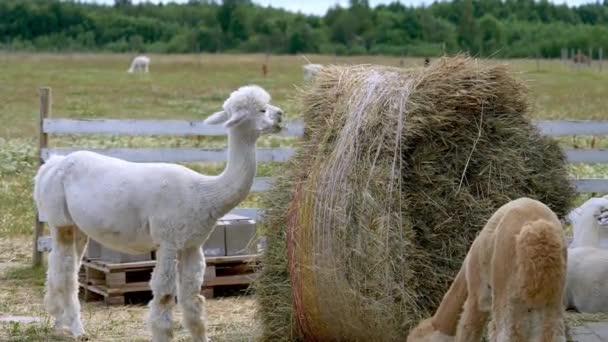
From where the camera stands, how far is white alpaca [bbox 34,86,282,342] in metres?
7.82

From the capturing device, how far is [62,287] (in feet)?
28.1

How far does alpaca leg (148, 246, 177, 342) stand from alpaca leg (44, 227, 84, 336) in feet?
3.33

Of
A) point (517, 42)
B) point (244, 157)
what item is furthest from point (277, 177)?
point (517, 42)

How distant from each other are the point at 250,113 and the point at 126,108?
22.1 metres

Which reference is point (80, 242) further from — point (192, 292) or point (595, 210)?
point (595, 210)

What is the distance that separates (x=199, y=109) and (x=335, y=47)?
41.2 metres

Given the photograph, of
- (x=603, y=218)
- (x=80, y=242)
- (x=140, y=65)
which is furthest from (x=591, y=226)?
(x=140, y=65)

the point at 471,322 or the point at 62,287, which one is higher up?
the point at 471,322

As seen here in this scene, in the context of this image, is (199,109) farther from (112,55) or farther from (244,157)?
(112,55)

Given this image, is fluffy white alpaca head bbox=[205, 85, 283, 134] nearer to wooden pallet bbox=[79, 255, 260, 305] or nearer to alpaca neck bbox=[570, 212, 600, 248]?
wooden pallet bbox=[79, 255, 260, 305]

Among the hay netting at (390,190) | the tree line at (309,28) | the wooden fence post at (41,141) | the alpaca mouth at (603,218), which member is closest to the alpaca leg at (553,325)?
the hay netting at (390,190)

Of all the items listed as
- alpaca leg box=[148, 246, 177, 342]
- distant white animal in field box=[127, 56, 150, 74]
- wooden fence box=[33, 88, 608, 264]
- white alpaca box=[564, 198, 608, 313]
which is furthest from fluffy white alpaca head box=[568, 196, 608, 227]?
distant white animal in field box=[127, 56, 150, 74]

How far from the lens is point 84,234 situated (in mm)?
8875

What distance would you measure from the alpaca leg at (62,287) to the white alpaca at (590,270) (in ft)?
13.2
